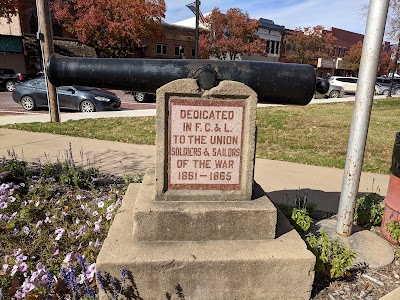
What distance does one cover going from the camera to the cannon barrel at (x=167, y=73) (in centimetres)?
274

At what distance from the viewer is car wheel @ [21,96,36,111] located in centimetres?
1390

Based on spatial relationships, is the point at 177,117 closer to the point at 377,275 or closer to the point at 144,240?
the point at 144,240

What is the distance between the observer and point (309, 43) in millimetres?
50375

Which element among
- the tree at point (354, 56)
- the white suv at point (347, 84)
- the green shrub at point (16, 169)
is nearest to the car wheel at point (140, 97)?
the green shrub at point (16, 169)

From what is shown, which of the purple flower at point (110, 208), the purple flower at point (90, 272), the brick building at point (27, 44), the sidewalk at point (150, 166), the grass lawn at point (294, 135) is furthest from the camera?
the brick building at point (27, 44)

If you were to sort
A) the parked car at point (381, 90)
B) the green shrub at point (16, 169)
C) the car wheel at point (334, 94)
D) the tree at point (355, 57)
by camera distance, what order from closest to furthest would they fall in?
the green shrub at point (16, 169)
the car wheel at point (334, 94)
the parked car at point (381, 90)
the tree at point (355, 57)

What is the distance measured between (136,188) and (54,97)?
7.11 meters

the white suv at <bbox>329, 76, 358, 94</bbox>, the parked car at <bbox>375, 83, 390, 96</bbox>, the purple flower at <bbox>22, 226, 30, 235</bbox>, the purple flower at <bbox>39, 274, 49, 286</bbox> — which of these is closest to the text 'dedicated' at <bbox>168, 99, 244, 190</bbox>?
the purple flower at <bbox>39, 274, 49, 286</bbox>

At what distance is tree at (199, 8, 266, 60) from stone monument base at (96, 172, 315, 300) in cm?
3935

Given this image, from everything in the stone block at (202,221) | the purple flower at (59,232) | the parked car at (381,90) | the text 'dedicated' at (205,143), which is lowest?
the parked car at (381,90)

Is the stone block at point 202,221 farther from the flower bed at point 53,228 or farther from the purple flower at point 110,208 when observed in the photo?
the purple flower at point 110,208

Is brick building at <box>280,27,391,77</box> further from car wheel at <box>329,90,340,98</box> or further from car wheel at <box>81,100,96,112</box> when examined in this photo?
car wheel at <box>81,100,96,112</box>

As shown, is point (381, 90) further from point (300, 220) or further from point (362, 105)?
point (300, 220)

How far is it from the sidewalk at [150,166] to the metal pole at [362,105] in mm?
883
